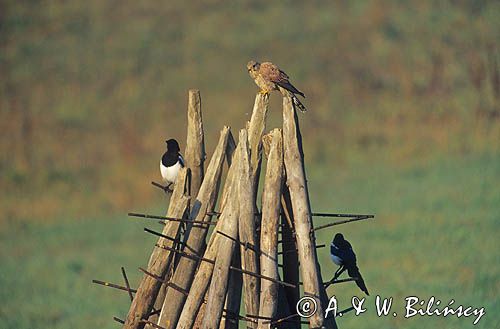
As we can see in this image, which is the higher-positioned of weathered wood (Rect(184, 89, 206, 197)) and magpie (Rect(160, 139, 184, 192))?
magpie (Rect(160, 139, 184, 192))

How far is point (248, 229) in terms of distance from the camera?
934 centimetres

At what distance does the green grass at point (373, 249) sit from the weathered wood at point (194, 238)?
215 inches

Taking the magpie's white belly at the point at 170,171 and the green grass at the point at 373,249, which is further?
the green grass at the point at 373,249

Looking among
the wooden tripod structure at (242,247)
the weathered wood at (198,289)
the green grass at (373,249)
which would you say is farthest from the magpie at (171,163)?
the green grass at (373,249)

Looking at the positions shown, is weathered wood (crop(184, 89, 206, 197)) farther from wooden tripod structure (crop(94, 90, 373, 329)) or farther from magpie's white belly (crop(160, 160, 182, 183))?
magpie's white belly (crop(160, 160, 182, 183))

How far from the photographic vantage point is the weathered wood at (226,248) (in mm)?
9312

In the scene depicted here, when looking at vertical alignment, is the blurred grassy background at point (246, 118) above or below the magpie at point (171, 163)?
above

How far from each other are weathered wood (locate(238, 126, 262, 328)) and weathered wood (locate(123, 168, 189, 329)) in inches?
25.8

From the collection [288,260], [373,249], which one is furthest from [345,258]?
[373,249]

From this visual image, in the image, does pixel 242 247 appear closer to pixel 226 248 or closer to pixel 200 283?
pixel 226 248

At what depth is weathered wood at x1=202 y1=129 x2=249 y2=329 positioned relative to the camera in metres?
9.31

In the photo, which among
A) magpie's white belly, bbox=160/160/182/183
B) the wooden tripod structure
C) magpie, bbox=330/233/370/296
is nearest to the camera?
the wooden tripod structure

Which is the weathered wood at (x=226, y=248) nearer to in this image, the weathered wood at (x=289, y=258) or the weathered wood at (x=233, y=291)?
the weathered wood at (x=233, y=291)

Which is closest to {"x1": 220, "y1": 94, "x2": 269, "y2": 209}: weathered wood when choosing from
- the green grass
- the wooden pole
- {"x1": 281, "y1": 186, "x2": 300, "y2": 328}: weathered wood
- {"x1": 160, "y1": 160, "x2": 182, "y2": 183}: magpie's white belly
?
the wooden pole
